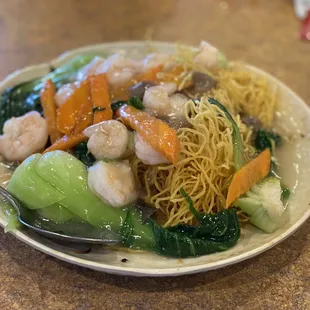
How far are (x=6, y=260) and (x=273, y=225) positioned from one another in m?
0.96

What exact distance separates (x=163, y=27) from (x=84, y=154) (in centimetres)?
184

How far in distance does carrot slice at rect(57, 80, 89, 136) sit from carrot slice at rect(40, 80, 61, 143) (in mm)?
34

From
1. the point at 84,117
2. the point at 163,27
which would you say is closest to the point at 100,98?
the point at 84,117

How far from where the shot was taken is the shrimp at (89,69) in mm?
2007

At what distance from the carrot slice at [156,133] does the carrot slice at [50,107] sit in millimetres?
358

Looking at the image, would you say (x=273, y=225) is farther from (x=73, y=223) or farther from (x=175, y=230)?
(x=73, y=223)

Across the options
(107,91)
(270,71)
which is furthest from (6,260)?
(270,71)

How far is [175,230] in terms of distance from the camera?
1.50 meters

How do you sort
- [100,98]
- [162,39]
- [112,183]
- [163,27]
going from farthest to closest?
[163,27] → [162,39] → [100,98] → [112,183]

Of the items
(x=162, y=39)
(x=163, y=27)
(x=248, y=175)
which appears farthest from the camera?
(x=163, y=27)

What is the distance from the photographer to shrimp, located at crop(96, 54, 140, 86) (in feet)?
6.25

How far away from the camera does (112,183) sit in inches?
56.9

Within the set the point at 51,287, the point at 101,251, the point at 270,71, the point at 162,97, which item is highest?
the point at 162,97

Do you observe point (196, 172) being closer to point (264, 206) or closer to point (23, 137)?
point (264, 206)
